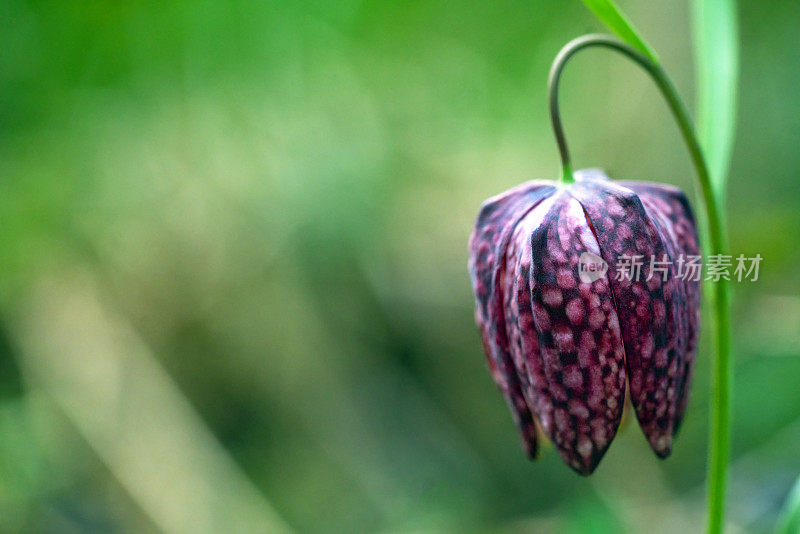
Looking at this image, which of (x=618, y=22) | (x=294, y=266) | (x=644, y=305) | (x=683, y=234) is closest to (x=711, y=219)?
(x=683, y=234)

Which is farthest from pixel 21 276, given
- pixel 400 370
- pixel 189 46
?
pixel 400 370

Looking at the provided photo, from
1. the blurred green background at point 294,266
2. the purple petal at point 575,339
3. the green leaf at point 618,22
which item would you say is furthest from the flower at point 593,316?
the blurred green background at point 294,266

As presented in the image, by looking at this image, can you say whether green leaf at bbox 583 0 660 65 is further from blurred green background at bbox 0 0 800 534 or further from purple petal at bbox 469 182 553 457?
blurred green background at bbox 0 0 800 534

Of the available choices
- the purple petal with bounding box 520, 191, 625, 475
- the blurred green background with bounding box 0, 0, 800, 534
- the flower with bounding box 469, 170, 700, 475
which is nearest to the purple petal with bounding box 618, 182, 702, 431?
the flower with bounding box 469, 170, 700, 475

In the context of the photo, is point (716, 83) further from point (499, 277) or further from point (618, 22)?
point (499, 277)

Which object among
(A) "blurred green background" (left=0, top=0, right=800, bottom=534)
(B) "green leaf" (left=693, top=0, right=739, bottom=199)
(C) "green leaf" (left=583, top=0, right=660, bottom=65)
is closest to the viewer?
(C) "green leaf" (left=583, top=0, right=660, bottom=65)

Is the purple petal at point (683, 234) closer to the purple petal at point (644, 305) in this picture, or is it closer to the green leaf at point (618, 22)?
the purple petal at point (644, 305)

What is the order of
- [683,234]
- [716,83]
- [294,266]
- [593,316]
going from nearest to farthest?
[593,316] < [683,234] < [716,83] < [294,266]
